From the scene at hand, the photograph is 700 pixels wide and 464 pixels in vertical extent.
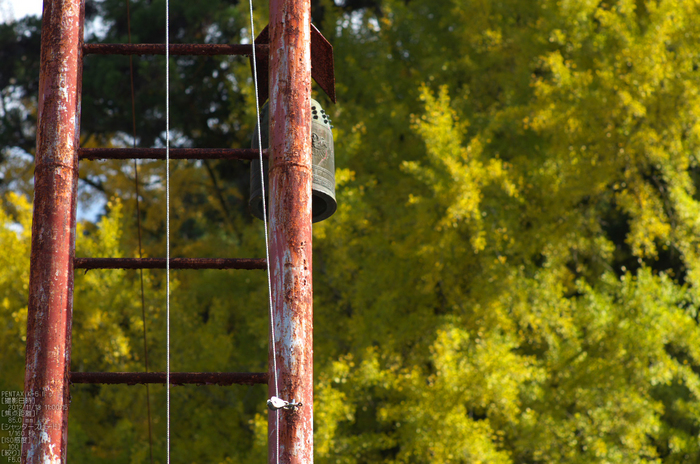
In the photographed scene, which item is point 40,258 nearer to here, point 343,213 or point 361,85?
point 343,213

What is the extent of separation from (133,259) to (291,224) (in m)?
0.76

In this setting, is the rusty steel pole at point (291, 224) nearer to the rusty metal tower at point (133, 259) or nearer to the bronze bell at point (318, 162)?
the rusty metal tower at point (133, 259)

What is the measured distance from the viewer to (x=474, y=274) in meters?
11.8

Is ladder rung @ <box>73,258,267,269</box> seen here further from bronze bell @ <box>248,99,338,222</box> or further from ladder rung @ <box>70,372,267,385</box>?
ladder rung @ <box>70,372,267,385</box>

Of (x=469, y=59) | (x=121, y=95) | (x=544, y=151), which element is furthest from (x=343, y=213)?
(x=121, y=95)

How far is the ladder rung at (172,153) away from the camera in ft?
12.2

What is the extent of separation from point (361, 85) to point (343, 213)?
4.04 m

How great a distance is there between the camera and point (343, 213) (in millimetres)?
11805

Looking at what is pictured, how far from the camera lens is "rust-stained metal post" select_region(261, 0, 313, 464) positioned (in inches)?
131

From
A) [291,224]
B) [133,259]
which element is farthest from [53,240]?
[291,224]

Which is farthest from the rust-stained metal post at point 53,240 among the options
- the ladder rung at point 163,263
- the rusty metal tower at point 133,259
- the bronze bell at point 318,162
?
the bronze bell at point 318,162

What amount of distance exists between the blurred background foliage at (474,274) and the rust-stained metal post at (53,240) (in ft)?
23.8

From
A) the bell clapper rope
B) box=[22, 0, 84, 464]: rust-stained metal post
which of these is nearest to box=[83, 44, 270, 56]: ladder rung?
box=[22, 0, 84, 464]: rust-stained metal post

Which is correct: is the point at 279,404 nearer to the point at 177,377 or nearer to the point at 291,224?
the point at 177,377
